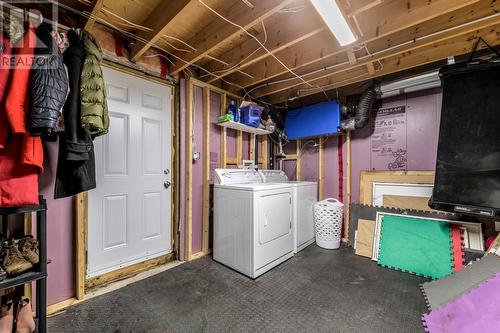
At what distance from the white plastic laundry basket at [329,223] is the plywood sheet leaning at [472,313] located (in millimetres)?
1408

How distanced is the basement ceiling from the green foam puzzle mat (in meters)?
1.81

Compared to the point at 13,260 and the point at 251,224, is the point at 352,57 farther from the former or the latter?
the point at 13,260

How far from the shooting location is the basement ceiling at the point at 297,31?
1648mm

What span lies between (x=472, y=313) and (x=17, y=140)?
301cm

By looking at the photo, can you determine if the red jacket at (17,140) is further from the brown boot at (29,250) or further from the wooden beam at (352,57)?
the wooden beam at (352,57)

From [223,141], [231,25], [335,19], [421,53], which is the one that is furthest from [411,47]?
[223,141]

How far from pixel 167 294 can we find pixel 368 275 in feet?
6.65

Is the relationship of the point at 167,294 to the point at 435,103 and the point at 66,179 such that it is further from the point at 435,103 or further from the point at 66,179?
the point at 435,103

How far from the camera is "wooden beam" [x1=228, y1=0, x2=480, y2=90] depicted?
1642 mm

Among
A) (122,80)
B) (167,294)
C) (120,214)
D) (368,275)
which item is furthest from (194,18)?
(368,275)

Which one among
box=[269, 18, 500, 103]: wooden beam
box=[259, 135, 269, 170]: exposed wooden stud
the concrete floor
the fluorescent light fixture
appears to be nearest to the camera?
the fluorescent light fixture

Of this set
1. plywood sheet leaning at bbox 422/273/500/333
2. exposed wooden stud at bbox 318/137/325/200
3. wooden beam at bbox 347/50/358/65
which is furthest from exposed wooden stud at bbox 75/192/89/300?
exposed wooden stud at bbox 318/137/325/200

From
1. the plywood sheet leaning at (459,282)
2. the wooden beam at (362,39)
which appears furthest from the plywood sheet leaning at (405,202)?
the wooden beam at (362,39)

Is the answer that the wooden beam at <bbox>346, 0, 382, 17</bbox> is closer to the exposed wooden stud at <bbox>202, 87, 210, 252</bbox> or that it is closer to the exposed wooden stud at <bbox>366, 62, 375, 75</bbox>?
the exposed wooden stud at <bbox>366, 62, 375, 75</bbox>
